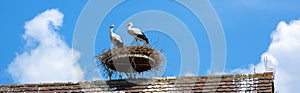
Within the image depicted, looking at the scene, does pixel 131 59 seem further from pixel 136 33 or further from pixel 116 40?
pixel 136 33

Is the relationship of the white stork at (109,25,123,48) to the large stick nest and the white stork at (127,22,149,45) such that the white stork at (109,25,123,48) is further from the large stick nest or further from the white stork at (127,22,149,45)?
the large stick nest

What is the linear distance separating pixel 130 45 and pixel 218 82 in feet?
7.53

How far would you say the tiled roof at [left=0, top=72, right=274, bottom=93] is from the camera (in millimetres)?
15336

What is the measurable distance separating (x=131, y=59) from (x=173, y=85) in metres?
1.38

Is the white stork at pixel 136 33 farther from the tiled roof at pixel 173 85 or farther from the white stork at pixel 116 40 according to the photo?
the tiled roof at pixel 173 85

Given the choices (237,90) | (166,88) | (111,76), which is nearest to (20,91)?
(111,76)

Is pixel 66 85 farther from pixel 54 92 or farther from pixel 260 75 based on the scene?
pixel 260 75

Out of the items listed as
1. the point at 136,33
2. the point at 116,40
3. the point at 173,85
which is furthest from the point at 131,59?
the point at 173,85

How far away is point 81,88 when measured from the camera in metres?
15.8

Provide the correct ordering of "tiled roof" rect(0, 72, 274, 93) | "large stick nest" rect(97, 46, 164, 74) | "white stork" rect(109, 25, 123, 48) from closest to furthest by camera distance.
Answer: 1. "tiled roof" rect(0, 72, 274, 93)
2. "large stick nest" rect(97, 46, 164, 74)
3. "white stork" rect(109, 25, 123, 48)

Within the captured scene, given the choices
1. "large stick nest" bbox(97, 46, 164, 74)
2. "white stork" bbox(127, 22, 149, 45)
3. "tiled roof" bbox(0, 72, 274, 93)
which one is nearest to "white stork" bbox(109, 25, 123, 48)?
"white stork" bbox(127, 22, 149, 45)

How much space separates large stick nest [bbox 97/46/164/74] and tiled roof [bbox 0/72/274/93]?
2.37 ft

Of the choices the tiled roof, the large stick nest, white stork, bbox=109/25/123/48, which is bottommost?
the tiled roof

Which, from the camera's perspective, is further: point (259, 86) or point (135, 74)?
point (135, 74)
